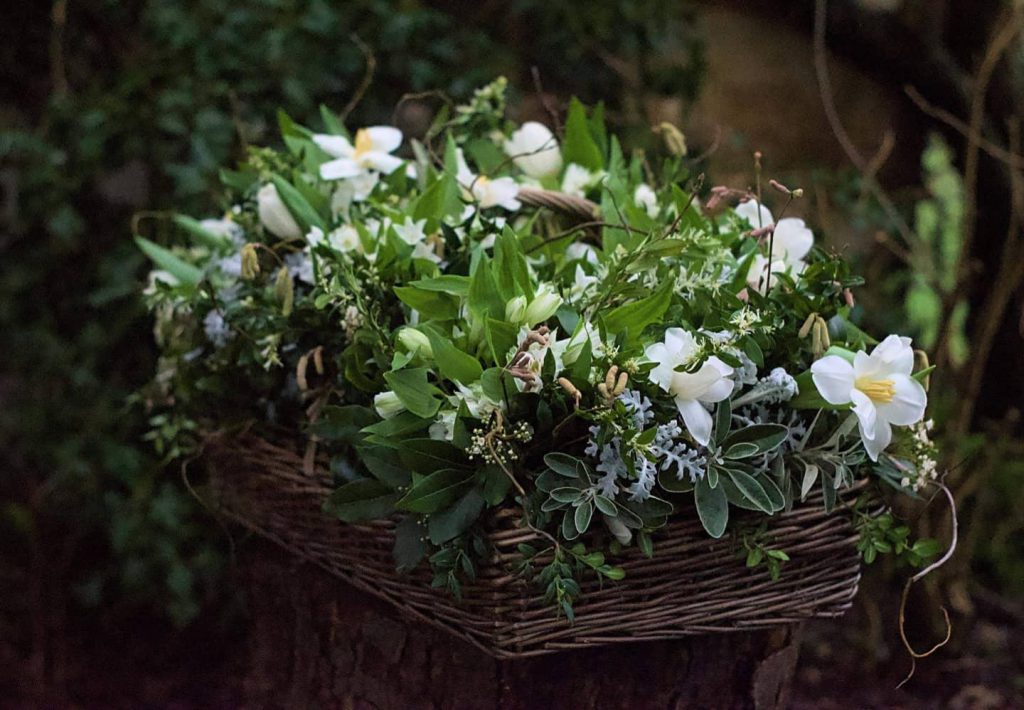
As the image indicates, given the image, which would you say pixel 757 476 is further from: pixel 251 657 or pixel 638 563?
pixel 251 657

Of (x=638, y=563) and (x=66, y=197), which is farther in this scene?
(x=66, y=197)

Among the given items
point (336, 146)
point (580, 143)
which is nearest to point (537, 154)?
point (580, 143)

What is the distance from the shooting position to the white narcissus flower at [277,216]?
1249mm

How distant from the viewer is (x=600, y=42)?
91.4 inches

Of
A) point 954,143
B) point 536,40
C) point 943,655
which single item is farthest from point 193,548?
point 954,143

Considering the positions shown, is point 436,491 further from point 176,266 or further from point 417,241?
point 176,266

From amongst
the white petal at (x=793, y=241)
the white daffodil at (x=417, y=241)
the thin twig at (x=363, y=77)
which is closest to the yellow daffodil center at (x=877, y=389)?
the white petal at (x=793, y=241)

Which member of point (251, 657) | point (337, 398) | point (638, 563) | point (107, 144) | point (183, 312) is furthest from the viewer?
point (107, 144)

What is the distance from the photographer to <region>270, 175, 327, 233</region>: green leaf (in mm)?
1222

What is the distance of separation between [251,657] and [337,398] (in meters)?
0.54

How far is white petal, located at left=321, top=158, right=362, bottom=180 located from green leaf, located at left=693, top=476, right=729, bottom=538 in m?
0.62

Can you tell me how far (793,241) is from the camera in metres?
1.15

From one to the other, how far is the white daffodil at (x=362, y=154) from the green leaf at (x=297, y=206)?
0.16 ft

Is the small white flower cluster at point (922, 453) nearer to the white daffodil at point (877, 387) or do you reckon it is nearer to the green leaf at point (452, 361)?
the white daffodil at point (877, 387)
